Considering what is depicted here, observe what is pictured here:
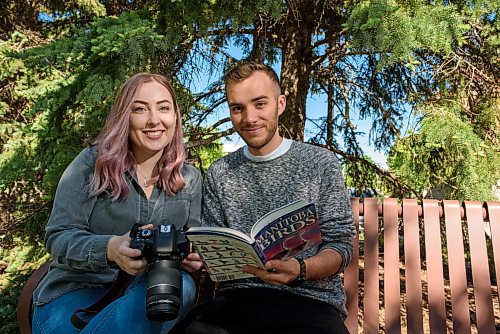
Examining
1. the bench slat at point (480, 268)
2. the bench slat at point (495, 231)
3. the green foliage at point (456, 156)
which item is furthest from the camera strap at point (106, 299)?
the green foliage at point (456, 156)

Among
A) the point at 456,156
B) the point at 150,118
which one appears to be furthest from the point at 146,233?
→ the point at 456,156

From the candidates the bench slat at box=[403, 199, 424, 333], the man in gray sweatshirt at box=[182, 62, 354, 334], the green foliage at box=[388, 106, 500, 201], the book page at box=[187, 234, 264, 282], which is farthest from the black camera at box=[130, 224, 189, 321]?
the green foliage at box=[388, 106, 500, 201]

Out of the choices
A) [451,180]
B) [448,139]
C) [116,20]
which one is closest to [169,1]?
[116,20]

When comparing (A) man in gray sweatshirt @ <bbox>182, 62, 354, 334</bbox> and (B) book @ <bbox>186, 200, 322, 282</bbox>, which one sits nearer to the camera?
(B) book @ <bbox>186, 200, 322, 282</bbox>

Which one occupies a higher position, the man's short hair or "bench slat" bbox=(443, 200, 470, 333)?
the man's short hair

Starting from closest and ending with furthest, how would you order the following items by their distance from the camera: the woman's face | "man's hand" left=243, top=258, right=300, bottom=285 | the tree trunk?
"man's hand" left=243, top=258, right=300, bottom=285 < the woman's face < the tree trunk

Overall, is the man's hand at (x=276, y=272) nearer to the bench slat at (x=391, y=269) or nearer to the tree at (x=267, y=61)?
the bench slat at (x=391, y=269)

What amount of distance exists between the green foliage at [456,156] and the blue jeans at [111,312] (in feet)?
8.28

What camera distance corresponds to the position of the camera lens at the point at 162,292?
1429mm

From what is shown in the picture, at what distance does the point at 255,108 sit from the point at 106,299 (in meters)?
1.14

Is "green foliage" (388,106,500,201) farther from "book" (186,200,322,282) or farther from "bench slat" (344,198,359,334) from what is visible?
"book" (186,200,322,282)

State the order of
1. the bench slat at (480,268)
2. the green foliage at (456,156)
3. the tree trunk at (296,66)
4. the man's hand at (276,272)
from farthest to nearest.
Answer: the tree trunk at (296,66)
the green foliage at (456,156)
the bench slat at (480,268)
the man's hand at (276,272)

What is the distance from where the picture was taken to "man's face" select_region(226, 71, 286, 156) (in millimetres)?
2059

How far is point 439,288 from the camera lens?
2426 millimetres
